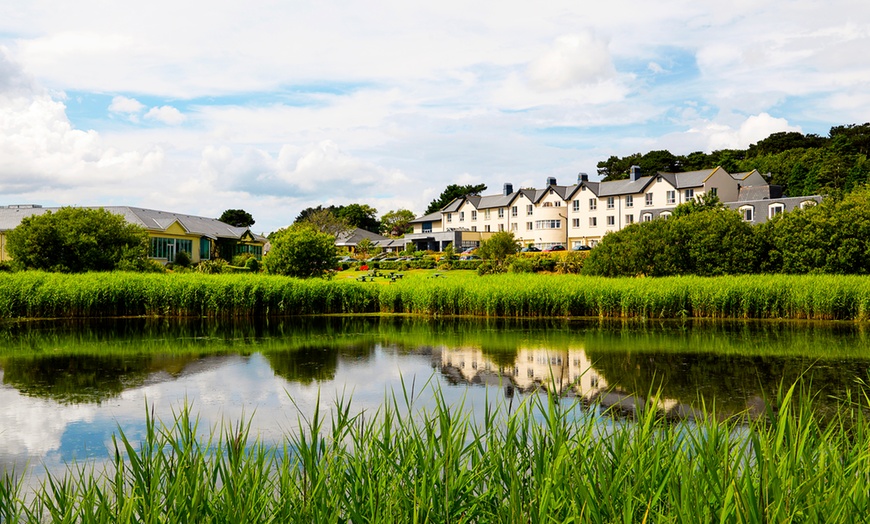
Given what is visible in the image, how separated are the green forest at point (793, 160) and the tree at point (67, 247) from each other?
51613 mm

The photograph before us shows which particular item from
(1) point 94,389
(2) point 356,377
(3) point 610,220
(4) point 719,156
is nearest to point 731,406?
(2) point 356,377

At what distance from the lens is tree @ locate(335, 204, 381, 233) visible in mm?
98812

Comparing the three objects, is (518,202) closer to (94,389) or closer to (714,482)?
(94,389)

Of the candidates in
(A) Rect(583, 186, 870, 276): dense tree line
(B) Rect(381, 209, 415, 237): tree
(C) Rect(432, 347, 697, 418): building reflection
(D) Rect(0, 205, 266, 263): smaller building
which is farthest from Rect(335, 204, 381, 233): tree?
(C) Rect(432, 347, 697, 418): building reflection

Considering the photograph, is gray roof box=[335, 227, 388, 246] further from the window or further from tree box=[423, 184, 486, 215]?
the window

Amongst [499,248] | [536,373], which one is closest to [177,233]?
[499,248]

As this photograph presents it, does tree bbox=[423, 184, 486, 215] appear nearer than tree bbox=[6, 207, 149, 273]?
No

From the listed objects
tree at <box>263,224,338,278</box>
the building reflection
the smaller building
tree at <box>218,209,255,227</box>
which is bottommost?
the building reflection

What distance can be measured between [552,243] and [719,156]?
1141 inches

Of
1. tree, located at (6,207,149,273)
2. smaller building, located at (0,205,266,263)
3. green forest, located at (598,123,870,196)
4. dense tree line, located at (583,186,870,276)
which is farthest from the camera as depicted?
green forest, located at (598,123,870,196)

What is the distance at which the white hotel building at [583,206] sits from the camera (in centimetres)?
6088

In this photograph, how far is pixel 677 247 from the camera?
104 feet

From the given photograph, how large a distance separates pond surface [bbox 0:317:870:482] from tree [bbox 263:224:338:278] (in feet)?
32.5

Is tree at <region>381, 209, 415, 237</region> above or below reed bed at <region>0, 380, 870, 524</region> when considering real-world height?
above
